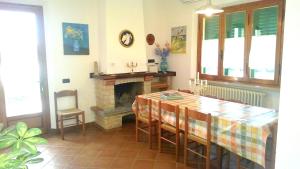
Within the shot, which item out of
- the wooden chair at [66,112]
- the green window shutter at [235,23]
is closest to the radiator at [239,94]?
the green window shutter at [235,23]

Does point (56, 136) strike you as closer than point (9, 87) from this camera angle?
No

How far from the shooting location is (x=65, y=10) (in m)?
4.02

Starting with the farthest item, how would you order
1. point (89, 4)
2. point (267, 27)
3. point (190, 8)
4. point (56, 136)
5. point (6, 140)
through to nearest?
point (190, 8) < point (89, 4) < point (56, 136) < point (267, 27) < point (6, 140)

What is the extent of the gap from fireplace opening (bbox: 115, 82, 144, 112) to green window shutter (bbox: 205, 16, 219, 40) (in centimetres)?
174

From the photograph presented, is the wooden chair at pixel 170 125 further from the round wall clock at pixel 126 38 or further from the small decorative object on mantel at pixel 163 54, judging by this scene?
the small decorative object on mantel at pixel 163 54

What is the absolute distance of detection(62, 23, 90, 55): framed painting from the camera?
4.06m

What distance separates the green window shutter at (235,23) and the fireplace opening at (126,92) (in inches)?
80.2

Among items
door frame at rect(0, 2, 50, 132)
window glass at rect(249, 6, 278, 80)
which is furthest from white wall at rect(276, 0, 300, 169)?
door frame at rect(0, 2, 50, 132)

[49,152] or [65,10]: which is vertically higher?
[65,10]

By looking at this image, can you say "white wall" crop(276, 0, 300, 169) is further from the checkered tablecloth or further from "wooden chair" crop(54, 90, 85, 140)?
"wooden chair" crop(54, 90, 85, 140)

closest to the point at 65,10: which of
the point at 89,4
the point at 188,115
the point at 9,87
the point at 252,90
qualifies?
the point at 89,4

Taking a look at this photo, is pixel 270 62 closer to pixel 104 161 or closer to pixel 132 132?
pixel 132 132

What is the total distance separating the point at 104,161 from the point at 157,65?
285 cm

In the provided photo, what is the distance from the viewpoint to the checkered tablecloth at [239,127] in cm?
210
